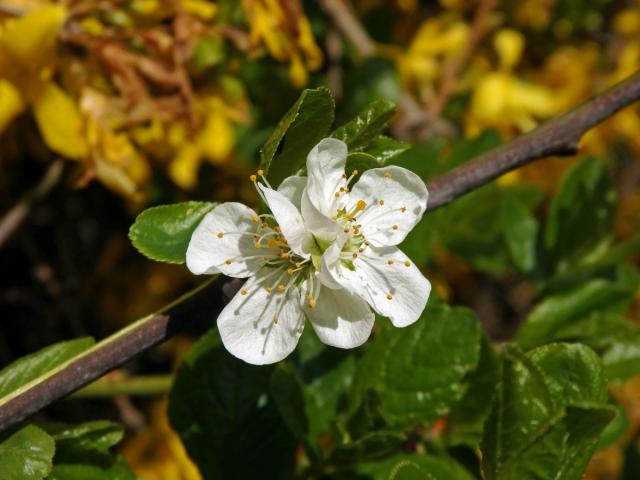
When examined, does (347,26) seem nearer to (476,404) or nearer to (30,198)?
(30,198)

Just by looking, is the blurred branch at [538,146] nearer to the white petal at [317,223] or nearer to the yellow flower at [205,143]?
the white petal at [317,223]

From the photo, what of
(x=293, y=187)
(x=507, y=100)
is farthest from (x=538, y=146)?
(x=507, y=100)

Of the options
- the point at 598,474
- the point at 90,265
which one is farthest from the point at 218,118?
the point at 598,474

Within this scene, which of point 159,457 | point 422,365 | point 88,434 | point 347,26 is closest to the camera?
point 88,434

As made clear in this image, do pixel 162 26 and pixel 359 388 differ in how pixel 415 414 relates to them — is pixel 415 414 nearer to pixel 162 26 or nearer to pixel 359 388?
pixel 359 388

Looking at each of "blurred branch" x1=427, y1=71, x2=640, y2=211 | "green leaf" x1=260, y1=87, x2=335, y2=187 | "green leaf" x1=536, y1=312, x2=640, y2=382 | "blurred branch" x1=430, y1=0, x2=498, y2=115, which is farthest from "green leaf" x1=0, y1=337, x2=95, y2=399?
"blurred branch" x1=430, y1=0, x2=498, y2=115

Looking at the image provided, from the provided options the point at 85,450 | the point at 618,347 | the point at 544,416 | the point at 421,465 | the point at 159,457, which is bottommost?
the point at 159,457
